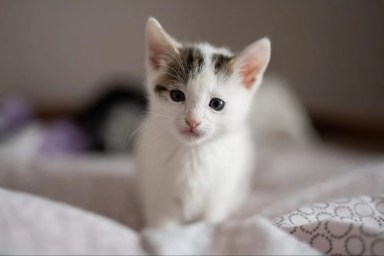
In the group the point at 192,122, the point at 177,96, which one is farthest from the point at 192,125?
the point at 177,96

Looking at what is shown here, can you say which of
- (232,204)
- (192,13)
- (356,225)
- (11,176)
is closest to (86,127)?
(11,176)

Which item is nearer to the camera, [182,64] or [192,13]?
[182,64]

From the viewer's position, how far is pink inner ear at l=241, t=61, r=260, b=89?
113cm

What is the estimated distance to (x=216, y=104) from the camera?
1070 mm

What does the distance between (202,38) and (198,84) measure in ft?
4.24

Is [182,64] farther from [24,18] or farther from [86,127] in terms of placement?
[24,18]

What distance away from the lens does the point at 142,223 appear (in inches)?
50.8

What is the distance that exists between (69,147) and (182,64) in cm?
113

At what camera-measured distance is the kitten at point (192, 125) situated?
1.06m

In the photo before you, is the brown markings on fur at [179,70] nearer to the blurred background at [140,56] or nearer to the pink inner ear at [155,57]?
the pink inner ear at [155,57]

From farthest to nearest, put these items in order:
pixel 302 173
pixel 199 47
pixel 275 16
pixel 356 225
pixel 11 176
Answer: pixel 275 16 < pixel 302 173 < pixel 11 176 < pixel 199 47 < pixel 356 225

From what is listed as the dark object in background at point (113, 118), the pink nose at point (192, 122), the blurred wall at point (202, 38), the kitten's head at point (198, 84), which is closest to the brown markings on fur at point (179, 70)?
the kitten's head at point (198, 84)

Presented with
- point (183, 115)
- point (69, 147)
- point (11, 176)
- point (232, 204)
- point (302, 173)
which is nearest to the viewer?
point (183, 115)

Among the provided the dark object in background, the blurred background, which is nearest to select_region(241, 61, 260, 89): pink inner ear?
the dark object in background
